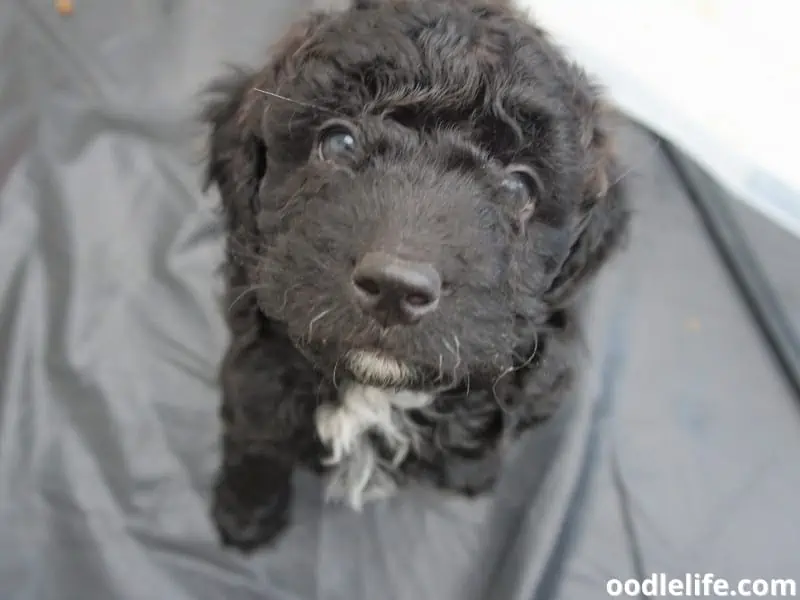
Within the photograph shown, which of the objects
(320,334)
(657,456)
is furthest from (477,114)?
(657,456)

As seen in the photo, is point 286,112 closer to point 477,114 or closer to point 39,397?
point 477,114

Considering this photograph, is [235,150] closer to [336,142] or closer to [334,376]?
[336,142]

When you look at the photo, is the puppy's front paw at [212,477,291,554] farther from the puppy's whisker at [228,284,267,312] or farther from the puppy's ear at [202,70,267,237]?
the puppy's ear at [202,70,267,237]

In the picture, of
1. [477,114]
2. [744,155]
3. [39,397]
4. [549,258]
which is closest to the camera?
[477,114]

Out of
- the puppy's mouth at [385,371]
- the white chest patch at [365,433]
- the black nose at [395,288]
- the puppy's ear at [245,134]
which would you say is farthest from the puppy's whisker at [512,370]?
the puppy's ear at [245,134]

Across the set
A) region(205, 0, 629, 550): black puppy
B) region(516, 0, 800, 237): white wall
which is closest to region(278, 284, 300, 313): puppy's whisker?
region(205, 0, 629, 550): black puppy

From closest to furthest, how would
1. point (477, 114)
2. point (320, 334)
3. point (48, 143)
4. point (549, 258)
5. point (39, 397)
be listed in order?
point (320, 334)
point (477, 114)
point (549, 258)
point (39, 397)
point (48, 143)

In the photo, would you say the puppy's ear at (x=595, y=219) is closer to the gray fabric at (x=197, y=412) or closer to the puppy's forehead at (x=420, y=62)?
the puppy's forehead at (x=420, y=62)
